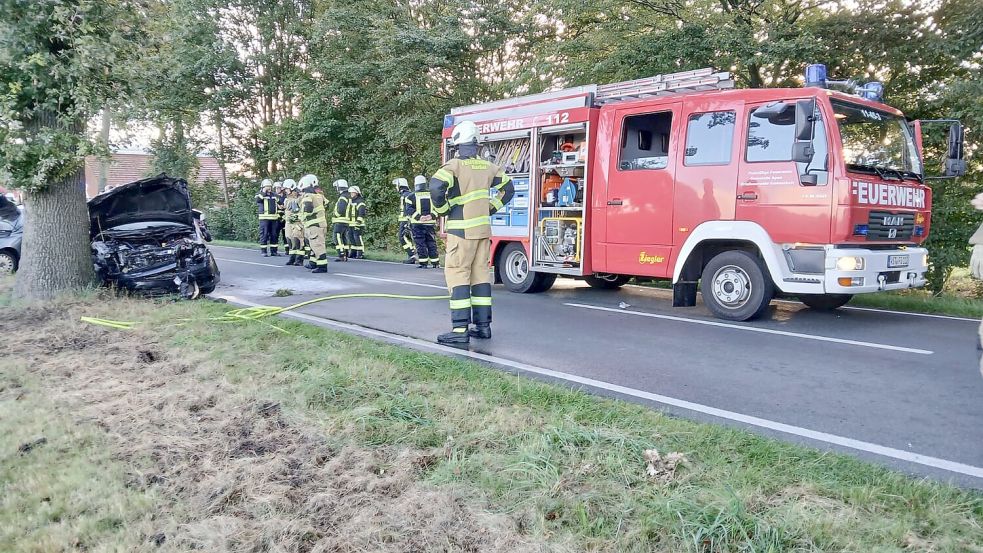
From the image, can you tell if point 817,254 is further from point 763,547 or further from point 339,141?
point 339,141

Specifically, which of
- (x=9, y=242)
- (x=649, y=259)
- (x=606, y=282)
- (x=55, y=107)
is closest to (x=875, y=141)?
(x=649, y=259)

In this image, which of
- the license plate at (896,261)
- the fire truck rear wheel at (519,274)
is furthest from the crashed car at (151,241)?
the license plate at (896,261)

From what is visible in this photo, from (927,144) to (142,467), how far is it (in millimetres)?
11528

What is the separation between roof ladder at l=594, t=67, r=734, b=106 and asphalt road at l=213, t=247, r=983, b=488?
2830mm

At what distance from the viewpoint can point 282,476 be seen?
327 centimetres

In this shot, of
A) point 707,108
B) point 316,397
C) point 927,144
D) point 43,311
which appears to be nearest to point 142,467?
point 316,397

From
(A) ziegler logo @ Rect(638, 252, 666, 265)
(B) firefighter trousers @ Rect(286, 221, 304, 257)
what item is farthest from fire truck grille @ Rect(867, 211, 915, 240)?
(B) firefighter trousers @ Rect(286, 221, 304, 257)

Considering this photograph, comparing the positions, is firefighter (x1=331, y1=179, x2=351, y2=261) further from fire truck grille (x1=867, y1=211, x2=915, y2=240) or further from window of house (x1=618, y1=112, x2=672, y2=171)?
fire truck grille (x1=867, y1=211, x2=915, y2=240)

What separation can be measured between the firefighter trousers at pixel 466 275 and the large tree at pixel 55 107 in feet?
16.5

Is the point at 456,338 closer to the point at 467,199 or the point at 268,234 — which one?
the point at 467,199

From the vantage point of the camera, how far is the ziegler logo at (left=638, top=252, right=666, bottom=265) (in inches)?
332

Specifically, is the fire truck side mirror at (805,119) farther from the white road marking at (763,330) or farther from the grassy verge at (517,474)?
the grassy verge at (517,474)

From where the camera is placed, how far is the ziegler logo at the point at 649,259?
8438 mm

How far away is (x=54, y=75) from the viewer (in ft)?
26.0
